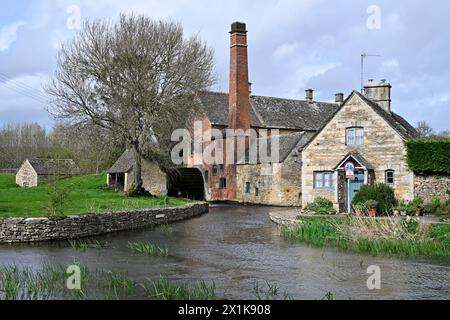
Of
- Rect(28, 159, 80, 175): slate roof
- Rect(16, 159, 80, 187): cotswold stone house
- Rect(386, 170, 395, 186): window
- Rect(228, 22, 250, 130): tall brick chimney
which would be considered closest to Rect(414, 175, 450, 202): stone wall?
Rect(386, 170, 395, 186): window

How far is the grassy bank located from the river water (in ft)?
2.38

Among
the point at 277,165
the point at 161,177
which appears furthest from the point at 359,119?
the point at 161,177

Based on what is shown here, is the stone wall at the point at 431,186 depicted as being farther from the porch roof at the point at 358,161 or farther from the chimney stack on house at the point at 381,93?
the chimney stack on house at the point at 381,93

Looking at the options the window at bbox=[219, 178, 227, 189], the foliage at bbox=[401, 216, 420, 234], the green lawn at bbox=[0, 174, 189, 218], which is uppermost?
the window at bbox=[219, 178, 227, 189]

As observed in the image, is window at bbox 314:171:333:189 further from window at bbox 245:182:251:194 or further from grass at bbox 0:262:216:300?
grass at bbox 0:262:216:300

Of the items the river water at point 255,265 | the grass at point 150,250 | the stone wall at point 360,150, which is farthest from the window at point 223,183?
the grass at point 150,250

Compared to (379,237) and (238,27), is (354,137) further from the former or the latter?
(238,27)

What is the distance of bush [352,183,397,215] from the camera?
80.2 feet

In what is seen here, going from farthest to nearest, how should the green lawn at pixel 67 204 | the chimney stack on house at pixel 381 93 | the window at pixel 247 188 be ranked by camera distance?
1. the window at pixel 247 188
2. the chimney stack on house at pixel 381 93
3. the green lawn at pixel 67 204

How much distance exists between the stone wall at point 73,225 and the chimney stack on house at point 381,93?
44.9 ft

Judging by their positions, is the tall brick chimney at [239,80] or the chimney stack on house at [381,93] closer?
the chimney stack on house at [381,93]

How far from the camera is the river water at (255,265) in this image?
38.7ft

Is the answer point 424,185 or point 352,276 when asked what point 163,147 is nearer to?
point 424,185

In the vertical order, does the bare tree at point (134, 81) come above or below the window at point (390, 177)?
above
